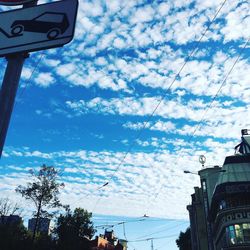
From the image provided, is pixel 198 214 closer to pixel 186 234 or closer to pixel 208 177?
pixel 208 177

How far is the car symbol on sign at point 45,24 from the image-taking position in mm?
2232

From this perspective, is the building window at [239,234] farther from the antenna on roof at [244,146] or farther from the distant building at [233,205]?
the antenna on roof at [244,146]

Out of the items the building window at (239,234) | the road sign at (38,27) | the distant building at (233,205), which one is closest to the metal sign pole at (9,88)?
the road sign at (38,27)

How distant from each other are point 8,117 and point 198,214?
225 ft

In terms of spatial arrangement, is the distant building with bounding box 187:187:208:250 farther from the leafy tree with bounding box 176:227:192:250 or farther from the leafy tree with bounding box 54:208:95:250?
the leafy tree with bounding box 54:208:95:250

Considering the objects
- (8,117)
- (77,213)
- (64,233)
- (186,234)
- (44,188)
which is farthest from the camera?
(186,234)

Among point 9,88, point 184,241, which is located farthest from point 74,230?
point 9,88

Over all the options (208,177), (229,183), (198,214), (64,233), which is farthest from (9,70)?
(198,214)

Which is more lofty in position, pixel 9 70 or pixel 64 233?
pixel 64 233

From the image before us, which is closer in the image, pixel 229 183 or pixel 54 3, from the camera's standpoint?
pixel 54 3

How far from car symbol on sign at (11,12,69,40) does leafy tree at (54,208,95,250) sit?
1859 inches

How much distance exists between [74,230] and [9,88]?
177 ft

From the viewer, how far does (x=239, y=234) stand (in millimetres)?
40562

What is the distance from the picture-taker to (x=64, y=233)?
2013 inches
